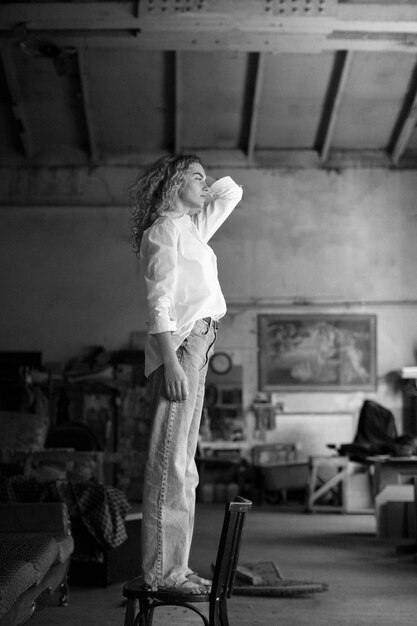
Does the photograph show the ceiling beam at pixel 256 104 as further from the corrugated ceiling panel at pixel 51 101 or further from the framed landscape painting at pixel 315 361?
the framed landscape painting at pixel 315 361

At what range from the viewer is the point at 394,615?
176 inches

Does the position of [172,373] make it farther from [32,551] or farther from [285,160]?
[285,160]

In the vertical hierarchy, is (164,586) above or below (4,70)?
below

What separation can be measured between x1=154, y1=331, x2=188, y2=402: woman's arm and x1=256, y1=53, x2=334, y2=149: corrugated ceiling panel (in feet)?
30.0

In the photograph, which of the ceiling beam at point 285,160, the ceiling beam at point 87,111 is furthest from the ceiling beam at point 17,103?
the ceiling beam at point 285,160

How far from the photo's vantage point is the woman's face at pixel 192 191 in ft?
9.26

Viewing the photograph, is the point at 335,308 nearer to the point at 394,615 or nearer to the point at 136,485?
the point at 136,485

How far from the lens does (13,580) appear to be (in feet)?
9.33

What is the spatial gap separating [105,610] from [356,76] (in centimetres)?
851

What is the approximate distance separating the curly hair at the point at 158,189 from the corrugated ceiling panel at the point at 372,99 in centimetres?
890

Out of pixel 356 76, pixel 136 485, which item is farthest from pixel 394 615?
pixel 356 76

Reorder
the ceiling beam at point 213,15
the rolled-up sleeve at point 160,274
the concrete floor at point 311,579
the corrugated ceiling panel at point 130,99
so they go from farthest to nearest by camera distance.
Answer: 1. the corrugated ceiling panel at point 130,99
2. the ceiling beam at point 213,15
3. the concrete floor at point 311,579
4. the rolled-up sleeve at point 160,274

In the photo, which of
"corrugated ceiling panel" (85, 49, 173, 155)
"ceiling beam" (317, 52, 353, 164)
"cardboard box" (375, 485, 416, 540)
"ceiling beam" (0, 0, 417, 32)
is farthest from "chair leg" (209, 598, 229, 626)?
"ceiling beam" (317, 52, 353, 164)

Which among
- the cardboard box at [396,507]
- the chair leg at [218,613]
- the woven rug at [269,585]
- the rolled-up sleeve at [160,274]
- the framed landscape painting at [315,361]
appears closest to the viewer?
the chair leg at [218,613]
